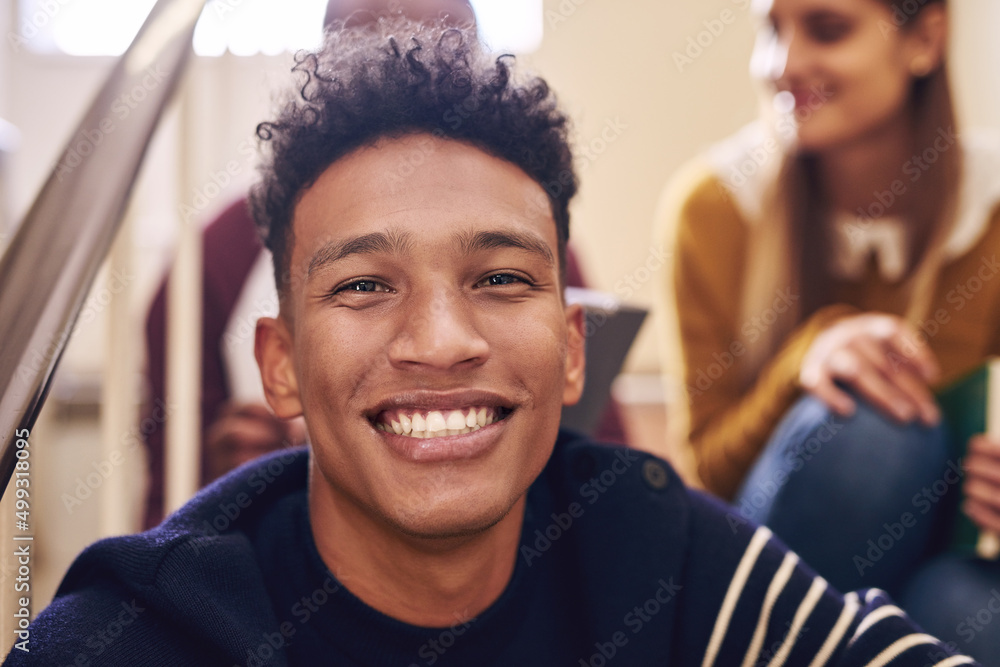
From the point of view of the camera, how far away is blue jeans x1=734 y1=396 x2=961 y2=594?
39.1 inches

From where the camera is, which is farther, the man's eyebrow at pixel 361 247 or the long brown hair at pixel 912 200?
the long brown hair at pixel 912 200

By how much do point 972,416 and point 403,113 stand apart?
0.77 meters

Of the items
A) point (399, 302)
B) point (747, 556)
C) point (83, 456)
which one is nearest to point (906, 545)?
point (747, 556)

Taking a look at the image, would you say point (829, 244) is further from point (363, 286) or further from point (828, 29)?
point (363, 286)

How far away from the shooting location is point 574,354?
898 mm

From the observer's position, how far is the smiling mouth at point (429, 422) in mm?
712

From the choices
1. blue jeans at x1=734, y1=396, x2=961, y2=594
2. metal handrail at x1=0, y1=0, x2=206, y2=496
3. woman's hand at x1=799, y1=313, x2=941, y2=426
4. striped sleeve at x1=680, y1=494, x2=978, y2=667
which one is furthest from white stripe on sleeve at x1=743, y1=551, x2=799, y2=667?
metal handrail at x1=0, y1=0, x2=206, y2=496

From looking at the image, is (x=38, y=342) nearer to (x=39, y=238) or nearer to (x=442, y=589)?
(x=39, y=238)

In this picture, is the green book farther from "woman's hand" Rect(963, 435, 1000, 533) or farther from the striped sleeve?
the striped sleeve

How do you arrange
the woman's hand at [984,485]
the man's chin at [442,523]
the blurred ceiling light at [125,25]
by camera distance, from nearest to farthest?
the man's chin at [442,523] < the woman's hand at [984,485] < the blurred ceiling light at [125,25]

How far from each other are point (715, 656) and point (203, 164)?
2175 mm

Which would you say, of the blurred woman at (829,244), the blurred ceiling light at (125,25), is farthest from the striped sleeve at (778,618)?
the blurred ceiling light at (125,25)

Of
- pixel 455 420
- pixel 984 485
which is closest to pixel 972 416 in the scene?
pixel 984 485

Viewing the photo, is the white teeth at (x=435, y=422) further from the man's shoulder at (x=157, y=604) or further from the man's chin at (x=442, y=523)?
the man's shoulder at (x=157, y=604)
